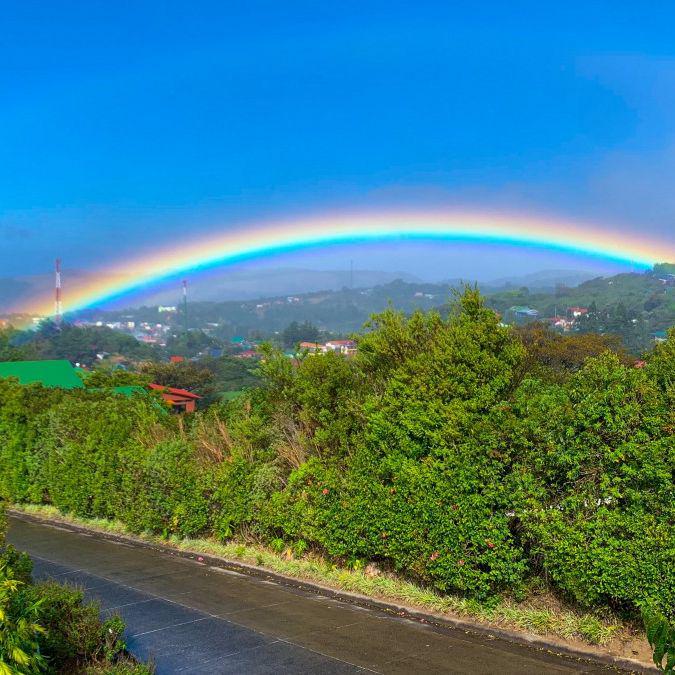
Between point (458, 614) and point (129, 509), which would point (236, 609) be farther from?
point (129, 509)

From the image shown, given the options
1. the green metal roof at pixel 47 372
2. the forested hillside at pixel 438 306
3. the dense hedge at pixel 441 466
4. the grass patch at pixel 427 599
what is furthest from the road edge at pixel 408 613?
the green metal roof at pixel 47 372

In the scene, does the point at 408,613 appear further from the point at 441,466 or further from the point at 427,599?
the point at 441,466

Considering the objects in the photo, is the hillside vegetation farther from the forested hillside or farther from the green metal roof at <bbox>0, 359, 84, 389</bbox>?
the green metal roof at <bbox>0, 359, 84, 389</bbox>

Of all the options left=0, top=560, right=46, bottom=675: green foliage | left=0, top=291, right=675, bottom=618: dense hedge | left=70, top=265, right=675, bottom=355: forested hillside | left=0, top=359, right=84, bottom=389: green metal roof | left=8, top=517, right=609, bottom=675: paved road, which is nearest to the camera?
left=0, top=560, right=46, bottom=675: green foliage

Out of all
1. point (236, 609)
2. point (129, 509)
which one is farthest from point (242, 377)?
point (236, 609)

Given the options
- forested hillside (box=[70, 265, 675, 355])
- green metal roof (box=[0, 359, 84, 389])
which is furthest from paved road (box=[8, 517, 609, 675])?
green metal roof (box=[0, 359, 84, 389])

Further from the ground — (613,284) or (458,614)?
(613,284)

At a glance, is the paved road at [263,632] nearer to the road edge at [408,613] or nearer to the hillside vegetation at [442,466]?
the road edge at [408,613]
